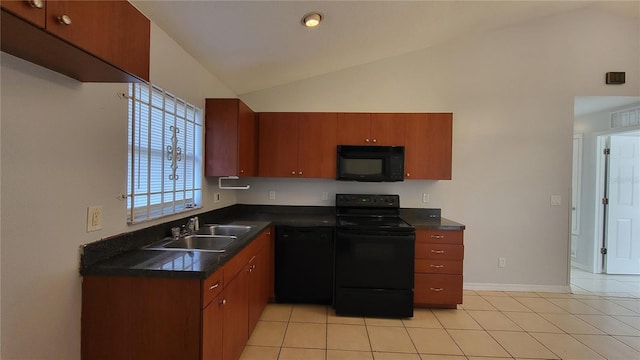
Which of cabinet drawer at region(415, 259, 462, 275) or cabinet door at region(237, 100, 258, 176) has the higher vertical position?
cabinet door at region(237, 100, 258, 176)

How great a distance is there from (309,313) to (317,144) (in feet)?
5.59

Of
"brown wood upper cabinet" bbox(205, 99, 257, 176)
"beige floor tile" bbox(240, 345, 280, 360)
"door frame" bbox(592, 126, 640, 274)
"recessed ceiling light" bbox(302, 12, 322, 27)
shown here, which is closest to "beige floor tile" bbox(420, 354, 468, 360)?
"beige floor tile" bbox(240, 345, 280, 360)

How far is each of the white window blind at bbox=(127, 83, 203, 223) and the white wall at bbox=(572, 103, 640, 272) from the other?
16.8 feet

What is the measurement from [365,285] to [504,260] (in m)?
1.87

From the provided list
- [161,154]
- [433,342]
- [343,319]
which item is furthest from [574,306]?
[161,154]

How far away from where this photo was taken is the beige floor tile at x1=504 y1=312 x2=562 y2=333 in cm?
249

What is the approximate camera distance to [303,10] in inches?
79.4

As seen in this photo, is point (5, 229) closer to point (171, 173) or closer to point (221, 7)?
point (171, 173)

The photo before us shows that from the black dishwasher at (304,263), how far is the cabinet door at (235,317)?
2.45 feet

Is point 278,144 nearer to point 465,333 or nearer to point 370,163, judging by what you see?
point 370,163

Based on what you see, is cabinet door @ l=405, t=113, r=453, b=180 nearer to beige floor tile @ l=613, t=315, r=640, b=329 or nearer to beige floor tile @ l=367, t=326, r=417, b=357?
beige floor tile @ l=367, t=326, r=417, b=357

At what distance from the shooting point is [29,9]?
0.79 m

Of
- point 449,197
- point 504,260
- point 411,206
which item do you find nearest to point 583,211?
point 504,260

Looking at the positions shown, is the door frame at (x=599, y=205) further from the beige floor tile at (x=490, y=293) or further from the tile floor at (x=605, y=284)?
the beige floor tile at (x=490, y=293)
